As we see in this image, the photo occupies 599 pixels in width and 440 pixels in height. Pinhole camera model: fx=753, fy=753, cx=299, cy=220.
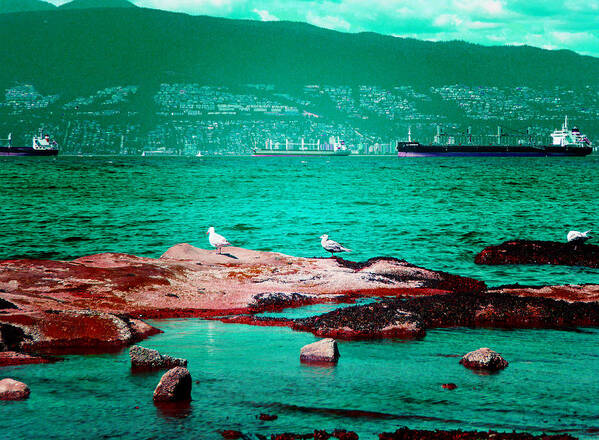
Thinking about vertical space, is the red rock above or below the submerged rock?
below

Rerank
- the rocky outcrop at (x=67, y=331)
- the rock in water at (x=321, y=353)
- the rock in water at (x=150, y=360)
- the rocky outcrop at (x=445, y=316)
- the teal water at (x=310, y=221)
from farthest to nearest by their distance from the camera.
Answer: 1. the teal water at (x=310, y=221)
2. the rocky outcrop at (x=445, y=316)
3. the rocky outcrop at (x=67, y=331)
4. the rock in water at (x=321, y=353)
5. the rock in water at (x=150, y=360)

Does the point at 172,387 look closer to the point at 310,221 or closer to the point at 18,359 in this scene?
the point at 18,359

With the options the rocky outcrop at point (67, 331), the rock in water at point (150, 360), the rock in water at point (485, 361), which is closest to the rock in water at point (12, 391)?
the rock in water at point (150, 360)

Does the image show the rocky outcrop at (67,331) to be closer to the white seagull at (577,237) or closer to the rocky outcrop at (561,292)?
the rocky outcrop at (561,292)

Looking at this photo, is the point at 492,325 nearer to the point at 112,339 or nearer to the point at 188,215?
the point at 112,339

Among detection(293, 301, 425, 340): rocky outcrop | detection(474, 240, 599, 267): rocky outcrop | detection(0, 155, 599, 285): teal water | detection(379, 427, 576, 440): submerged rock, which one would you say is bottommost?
detection(0, 155, 599, 285): teal water

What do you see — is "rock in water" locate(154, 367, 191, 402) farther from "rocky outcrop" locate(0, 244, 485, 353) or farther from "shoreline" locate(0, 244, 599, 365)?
"rocky outcrop" locate(0, 244, 485, 353)

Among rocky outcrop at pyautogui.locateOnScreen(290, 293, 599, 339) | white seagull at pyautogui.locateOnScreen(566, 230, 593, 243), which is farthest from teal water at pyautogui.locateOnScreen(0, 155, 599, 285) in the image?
rocky outcrop at pyautogui.locateOnScreen(290, 293, 599, 339)
